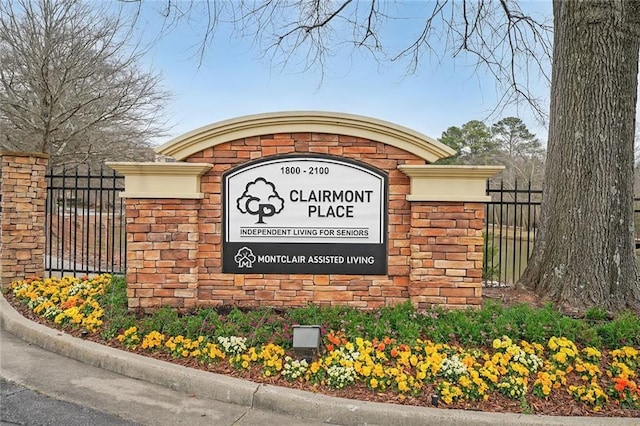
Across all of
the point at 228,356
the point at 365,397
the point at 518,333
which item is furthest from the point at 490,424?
the point at 228,356

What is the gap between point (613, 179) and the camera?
4.86 metres

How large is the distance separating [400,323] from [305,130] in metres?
2.14

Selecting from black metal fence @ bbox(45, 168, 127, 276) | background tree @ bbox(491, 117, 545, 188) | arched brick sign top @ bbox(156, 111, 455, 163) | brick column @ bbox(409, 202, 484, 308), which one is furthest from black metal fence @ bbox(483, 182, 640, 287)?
background tree @ bbox(491, 117, 545, 188)

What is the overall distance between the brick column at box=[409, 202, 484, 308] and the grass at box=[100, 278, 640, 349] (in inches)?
6.8

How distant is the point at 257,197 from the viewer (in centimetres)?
483

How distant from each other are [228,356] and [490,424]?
210 centimetres

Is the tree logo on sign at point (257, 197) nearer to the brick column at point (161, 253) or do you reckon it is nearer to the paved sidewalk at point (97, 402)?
the brick column at point (161, 253)

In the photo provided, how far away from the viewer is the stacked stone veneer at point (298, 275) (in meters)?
4.68

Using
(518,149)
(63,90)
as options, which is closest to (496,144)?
(518,149)

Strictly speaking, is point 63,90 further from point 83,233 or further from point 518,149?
point 518,149

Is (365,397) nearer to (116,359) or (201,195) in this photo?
(116,359)

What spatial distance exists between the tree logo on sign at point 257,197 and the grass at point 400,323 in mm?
1065

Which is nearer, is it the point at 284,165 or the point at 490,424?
the point at 490,424

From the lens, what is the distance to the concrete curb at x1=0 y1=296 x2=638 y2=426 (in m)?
3.08
